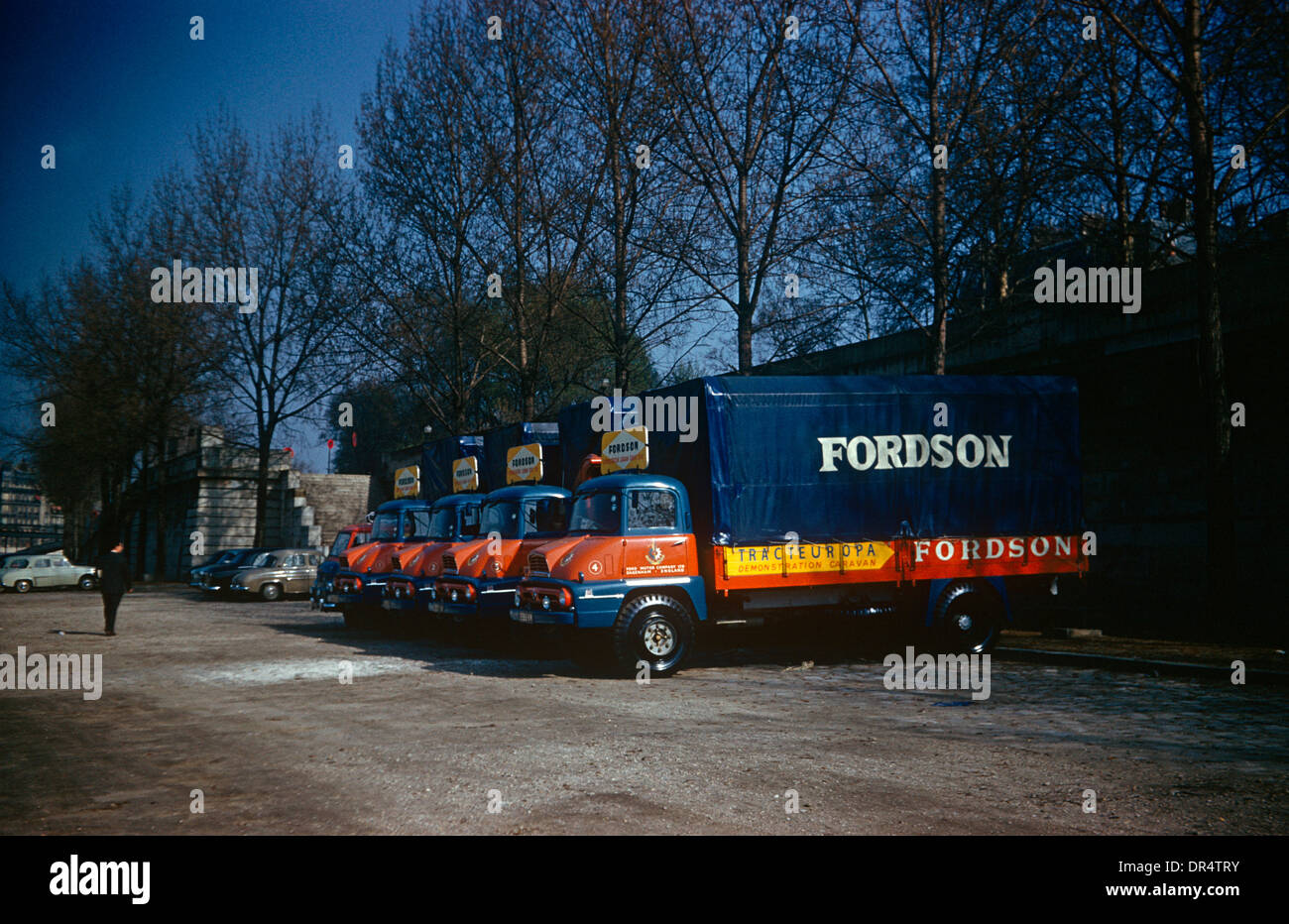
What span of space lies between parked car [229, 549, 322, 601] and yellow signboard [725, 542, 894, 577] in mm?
22546

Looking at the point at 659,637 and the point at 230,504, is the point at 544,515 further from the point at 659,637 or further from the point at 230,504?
the point at 230,504

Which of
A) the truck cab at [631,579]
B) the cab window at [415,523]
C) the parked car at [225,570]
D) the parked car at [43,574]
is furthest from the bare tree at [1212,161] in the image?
the parked car at [43,574]

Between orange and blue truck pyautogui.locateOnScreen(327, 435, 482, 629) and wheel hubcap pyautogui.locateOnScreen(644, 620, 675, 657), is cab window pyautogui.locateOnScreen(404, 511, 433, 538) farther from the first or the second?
wheel hubcap pyautogui.locateOnScreen(644, 620, 675, 657)

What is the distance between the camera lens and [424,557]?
59.3ft

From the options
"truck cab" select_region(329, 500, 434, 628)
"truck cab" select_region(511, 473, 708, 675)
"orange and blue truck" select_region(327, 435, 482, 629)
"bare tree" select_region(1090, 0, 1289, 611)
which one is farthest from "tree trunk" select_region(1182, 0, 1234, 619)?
"truck cab" select_region(329, 500, 434, 628)

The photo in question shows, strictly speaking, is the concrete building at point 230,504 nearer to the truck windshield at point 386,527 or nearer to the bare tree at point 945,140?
the truck windshield at point 386,527

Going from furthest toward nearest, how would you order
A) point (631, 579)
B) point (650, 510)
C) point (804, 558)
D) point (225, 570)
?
point (225, 570), point (804, 558), point (650, 510), point (631, 579)

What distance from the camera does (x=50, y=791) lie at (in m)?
6.68

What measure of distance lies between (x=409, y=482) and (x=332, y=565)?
2935mm

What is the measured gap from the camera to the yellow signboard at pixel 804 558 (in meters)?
13.3

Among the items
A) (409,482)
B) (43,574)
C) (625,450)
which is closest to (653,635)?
(625,450)

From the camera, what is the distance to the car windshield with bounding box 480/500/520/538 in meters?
16.5
